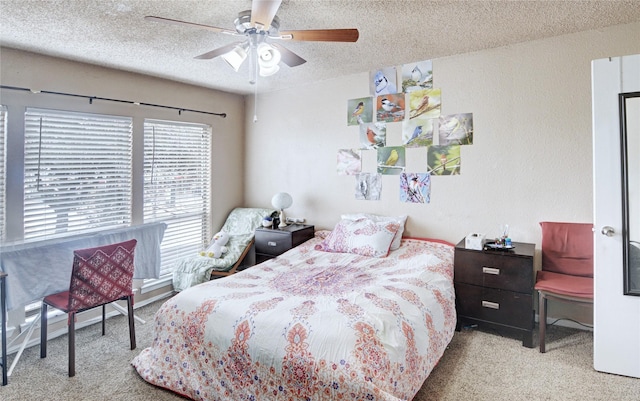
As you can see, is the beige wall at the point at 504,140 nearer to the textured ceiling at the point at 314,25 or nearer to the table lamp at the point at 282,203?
the textured ceiling at the point at 314,25

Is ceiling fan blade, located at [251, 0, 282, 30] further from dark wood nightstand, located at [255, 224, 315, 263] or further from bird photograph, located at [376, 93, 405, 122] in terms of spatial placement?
dark wood nightstand, located at [255, 224, 315, 263]

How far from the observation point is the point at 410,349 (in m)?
1.91

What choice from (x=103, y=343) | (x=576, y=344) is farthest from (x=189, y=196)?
(x=576, y=344)

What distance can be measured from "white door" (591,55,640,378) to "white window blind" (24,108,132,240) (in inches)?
157

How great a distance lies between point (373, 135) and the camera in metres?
3.84

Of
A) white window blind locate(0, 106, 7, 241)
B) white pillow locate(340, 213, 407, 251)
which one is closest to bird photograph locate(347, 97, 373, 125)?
white pillow locate(340, 213, 407, 251)

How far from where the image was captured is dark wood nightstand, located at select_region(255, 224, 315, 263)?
3801 mm

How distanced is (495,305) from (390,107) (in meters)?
2.10

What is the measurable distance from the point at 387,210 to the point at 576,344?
6.30ft

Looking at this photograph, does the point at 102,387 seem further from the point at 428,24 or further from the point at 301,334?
the point at 428,24

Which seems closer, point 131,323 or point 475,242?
point 131,323

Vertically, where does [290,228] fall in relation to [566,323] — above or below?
above

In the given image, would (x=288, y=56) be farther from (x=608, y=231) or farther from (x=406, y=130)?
(x=608, y=231)

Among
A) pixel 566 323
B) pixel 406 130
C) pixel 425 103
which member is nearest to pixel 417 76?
pixel 425 103
